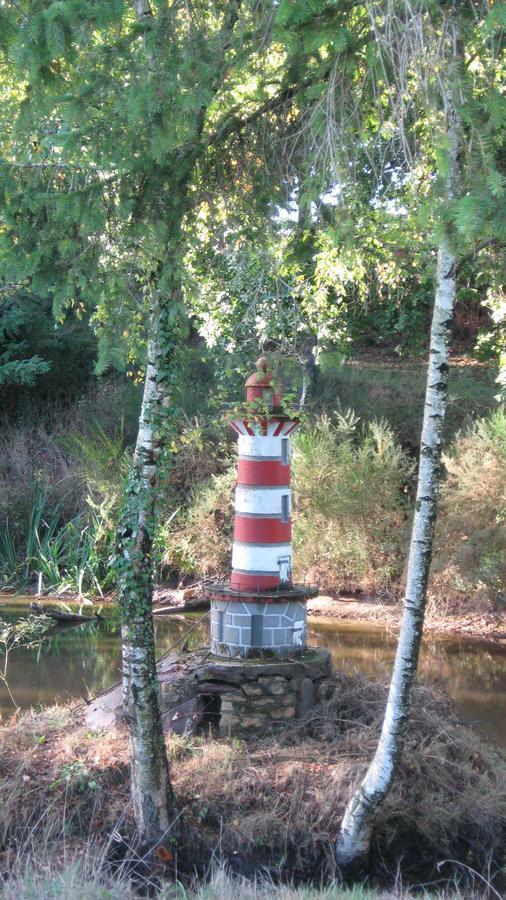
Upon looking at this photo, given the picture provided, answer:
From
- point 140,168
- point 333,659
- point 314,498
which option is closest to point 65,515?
point 314,498

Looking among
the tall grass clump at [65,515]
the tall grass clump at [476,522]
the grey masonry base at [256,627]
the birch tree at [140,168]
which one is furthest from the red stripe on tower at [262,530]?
the tall grass clump at [65,515]

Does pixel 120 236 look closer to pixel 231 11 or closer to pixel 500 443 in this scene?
pixel 231 11

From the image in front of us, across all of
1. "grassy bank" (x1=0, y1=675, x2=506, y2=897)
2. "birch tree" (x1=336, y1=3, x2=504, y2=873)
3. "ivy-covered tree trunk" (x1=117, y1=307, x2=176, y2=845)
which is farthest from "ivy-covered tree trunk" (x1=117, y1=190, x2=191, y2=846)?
"birch tree" (x1=336, y1=3, x2=504, y2=873)

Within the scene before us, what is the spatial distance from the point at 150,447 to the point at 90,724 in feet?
8.79

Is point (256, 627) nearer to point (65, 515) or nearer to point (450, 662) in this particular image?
point (450, 662)

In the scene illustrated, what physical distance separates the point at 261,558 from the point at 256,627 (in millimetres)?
519

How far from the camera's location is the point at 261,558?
7.18m

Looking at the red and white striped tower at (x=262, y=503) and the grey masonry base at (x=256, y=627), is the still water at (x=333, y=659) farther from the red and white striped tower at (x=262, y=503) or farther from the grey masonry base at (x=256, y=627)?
the red and white striped tower at (x=262, y=503)

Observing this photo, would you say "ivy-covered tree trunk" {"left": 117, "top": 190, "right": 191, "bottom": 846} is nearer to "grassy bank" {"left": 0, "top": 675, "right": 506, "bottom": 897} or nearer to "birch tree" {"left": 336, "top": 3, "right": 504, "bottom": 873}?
"grassy bank" {"left": 0, "top": 675, "right": 506, "bottom": 897}

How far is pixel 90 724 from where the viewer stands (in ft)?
23.4

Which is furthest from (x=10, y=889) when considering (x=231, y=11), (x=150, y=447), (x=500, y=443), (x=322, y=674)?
(x=500, y=443)

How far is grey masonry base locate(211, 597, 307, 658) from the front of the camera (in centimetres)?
711

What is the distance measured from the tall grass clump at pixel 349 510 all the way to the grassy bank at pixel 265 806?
254 inches

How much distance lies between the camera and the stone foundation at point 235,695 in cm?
686
